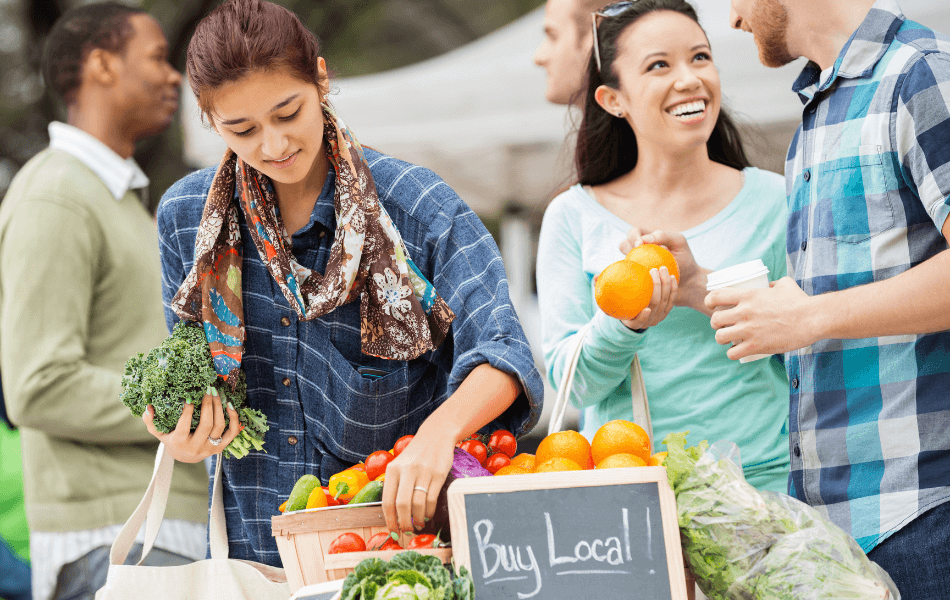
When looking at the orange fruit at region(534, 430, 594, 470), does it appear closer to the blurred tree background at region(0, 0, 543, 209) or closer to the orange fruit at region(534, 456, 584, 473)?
the orange fruit at region(534, 456, 584, 473)

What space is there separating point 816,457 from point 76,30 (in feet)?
10.5

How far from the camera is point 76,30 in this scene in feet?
11.0

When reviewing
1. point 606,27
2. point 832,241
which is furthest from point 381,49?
point 832,241

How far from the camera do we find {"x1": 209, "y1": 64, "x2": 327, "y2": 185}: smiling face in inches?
65.3

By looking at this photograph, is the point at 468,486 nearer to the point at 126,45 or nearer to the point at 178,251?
the point at 178,251

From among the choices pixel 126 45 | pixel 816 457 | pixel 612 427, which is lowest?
pixel 816 457

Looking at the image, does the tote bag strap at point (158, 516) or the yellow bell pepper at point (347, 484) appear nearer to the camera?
the yellow bell pepper at point (347, 484)

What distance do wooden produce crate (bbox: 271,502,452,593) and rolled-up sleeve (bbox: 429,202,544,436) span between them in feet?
1.08

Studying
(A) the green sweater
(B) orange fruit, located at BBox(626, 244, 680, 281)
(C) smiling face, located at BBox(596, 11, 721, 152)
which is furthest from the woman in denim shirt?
(A) the green sweater

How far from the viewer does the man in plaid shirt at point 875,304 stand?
59.2 inches

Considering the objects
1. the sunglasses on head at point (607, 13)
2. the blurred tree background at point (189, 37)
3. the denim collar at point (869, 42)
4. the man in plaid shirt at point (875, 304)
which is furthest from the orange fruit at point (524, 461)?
the blurred tree background at point (189, 37)

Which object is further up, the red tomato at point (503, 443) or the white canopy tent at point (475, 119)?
the white canopy tent at point (475, 119)

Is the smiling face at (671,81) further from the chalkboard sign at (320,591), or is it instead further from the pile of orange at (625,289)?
the chalkboard sign at (320,591)

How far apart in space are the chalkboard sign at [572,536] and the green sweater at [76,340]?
6.50 feet
